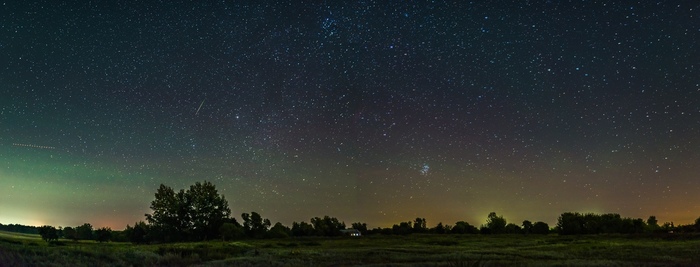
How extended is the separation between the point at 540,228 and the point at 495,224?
19473mm

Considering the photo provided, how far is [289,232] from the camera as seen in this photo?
109312mm

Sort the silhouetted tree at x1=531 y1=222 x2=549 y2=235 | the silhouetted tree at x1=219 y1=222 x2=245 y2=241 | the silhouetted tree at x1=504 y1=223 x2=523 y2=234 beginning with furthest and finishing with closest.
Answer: the silhouetted tree at x1=504 y1=223 x2=523 y2=234 → the silhouetted tree at x1=531 y1=222 x2=549 y2=235 → the silhouetted tree at x1=219 y1=222 x2=245 y2=241

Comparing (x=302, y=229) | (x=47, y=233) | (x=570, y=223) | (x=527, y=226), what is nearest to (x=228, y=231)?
(x=302, y=229)

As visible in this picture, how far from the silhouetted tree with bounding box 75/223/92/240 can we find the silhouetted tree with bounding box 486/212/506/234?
10257 cm

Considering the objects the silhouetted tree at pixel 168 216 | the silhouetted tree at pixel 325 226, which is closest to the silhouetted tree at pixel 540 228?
the silhouetted tree at pixel 325 226

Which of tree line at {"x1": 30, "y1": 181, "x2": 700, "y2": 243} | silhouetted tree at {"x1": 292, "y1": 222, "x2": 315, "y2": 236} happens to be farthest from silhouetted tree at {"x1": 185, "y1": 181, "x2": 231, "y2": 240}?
silhouetted tree at {"x1": 292, "y1": 222, "x2": 315, "y2": 236}

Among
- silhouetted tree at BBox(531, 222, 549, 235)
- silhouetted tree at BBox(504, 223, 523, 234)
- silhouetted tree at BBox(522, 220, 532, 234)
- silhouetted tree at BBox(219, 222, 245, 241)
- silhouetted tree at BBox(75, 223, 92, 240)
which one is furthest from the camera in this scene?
silhouetted tree at BBox(504, 223, 523, 234)

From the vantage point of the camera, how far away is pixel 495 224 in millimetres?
139000

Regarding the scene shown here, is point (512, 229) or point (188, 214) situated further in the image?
point (512, 229)

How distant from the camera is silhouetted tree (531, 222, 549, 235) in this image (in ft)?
392

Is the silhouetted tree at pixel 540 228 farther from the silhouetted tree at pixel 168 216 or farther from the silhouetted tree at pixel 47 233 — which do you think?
the silhouetted tree at pixel 47 233

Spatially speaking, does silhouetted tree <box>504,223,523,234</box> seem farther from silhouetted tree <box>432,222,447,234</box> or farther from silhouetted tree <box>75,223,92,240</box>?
silhouetted tree <box>75,223,92,240</box>

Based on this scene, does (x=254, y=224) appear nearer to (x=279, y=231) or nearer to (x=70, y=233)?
(x=279, y=231)

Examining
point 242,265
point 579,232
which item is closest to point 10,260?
point 242,265
